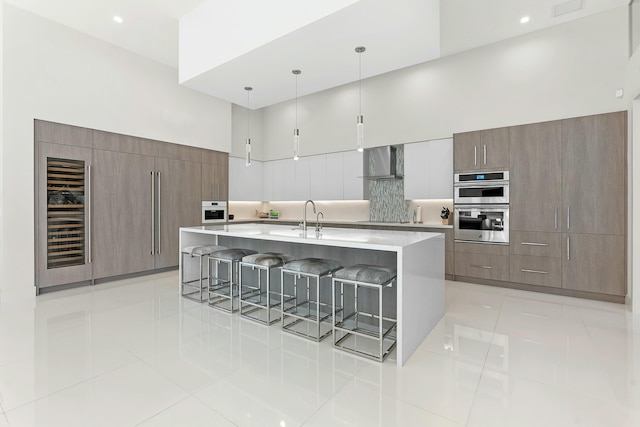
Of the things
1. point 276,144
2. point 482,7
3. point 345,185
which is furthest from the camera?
point 276,144

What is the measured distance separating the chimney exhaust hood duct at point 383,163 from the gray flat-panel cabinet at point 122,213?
3865 millimetres

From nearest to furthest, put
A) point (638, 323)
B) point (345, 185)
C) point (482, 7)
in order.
Result: point (638, 323) < point (482, 7) < point (345, 185)

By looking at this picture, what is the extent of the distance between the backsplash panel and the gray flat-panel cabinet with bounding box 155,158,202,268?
3.39 metres

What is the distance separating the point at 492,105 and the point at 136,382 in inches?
210

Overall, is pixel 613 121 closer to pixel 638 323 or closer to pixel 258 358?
pixel 638 323

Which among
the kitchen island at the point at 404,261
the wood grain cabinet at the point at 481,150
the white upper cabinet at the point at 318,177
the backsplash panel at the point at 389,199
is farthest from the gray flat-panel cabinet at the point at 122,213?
the wood grain cabinet at the point at 481,150

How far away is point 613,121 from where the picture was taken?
384 cm

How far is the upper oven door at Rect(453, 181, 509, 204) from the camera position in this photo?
4.54 m

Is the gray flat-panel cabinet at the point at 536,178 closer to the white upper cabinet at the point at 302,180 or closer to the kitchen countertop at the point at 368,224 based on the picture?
the kitchen countertop at the point at 368,224

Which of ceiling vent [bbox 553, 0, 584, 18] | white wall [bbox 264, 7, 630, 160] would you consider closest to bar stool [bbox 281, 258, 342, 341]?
white wall [bbox 264, 7, 630, 160]

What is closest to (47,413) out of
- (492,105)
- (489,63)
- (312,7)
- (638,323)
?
(312,7)

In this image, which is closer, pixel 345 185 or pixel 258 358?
pixel 258 358

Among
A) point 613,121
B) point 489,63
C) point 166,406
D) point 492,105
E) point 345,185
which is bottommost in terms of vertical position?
point 166,406

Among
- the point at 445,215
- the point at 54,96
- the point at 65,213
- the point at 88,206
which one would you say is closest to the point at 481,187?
the point at 445,215
